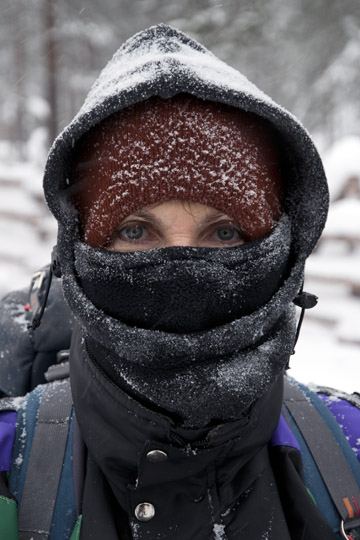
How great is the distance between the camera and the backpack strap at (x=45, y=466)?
1153 mm

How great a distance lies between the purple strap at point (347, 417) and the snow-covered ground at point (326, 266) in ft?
8.08

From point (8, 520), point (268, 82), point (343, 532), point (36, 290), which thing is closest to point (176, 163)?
point (36, 290)

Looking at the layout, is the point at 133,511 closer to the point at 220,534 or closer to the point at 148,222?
the point at 220,534

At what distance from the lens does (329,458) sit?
1.38 metres

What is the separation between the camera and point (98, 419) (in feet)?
4.30

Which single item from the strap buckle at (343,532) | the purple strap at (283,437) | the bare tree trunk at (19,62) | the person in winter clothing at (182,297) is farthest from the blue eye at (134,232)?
the bare tree trunk at (19,62)

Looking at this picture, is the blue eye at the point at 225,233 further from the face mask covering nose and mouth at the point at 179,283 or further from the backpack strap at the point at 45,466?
the backpack strap at the point at 45,466

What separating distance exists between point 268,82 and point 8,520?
Answer: 18978 mm

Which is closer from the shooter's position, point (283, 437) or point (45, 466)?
point (45, 466)

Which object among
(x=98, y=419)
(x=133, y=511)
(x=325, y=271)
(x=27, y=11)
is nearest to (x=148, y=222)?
(x=98, y=419)

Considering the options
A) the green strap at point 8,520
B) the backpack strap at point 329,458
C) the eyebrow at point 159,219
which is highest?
the eyebrow at point 159,219

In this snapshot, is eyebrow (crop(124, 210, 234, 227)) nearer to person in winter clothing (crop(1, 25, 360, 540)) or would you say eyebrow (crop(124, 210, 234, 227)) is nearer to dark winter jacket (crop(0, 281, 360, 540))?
person in winter clothing (crop(1, 25, 360, 540))

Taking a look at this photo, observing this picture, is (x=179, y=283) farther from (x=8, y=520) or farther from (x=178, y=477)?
(x=8, y=520)

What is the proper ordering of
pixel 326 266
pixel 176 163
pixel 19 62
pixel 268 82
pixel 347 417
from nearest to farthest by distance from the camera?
pixel 176 163
pixel 347 417
pixel 326 266
pixel 268 82
pixel 19 62
